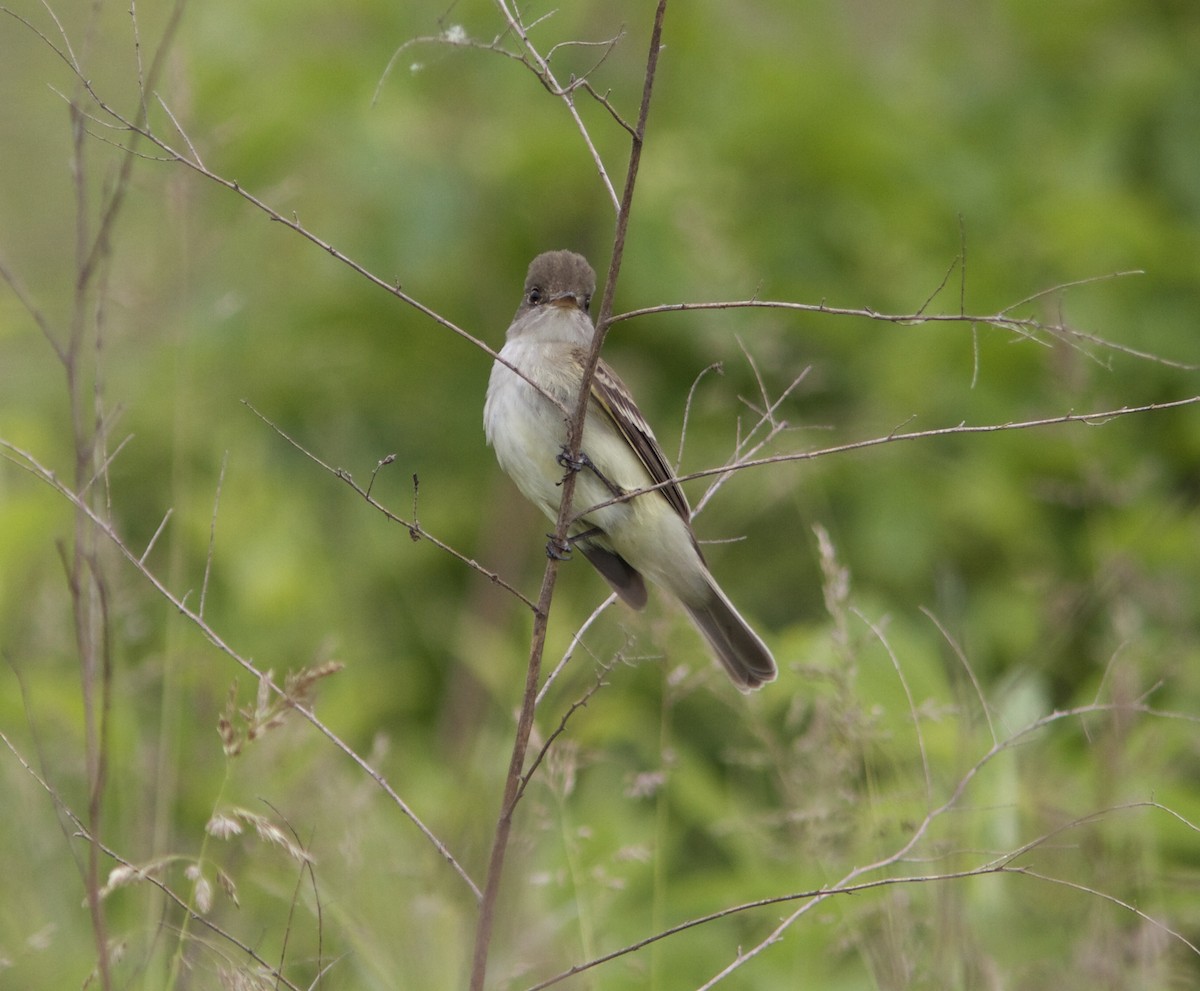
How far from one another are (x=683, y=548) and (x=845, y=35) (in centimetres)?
355

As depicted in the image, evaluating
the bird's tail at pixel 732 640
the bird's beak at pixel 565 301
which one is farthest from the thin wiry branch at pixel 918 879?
the bird's beak at pixel 565 301

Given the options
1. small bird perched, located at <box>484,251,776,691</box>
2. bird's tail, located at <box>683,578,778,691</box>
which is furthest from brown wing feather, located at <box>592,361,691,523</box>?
bird's tail, located at <box>683,578,778,691</box>

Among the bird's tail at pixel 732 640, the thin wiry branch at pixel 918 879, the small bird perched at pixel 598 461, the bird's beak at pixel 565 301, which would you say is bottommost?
the thin wiry branch at pixel 918 879

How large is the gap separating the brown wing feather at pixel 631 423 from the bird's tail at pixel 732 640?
1.12 ft

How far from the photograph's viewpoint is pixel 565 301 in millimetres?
4266

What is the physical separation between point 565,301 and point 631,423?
471mm

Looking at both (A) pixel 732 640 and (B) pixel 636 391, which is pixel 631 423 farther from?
(B) pixel 636 391

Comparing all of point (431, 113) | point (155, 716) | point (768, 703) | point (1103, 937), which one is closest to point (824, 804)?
point (1103, 937)

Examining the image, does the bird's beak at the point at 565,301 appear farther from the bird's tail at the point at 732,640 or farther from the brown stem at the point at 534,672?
the brown stem at the point at 534,672

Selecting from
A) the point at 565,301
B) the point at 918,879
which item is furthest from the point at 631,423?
the point at 918,879

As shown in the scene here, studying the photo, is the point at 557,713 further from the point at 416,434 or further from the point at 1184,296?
the point at 1184,296

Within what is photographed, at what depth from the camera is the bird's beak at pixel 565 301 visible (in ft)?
14.0

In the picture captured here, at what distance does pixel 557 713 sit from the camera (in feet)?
14.0

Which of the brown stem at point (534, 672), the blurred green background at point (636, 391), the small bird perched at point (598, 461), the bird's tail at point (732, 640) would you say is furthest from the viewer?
the blurred green background at point (636, 391)
